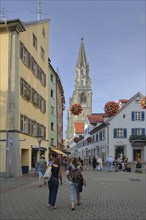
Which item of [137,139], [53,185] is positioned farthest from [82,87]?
[53,185]

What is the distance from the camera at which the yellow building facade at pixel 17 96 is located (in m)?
27.5

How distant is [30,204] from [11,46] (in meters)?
18.0

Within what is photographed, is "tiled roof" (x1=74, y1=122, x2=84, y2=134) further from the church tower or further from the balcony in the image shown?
the balcony

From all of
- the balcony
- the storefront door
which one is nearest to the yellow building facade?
the balcony

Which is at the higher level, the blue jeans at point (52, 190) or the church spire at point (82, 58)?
the church spire at point (82, 58)

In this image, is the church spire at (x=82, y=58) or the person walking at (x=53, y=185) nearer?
the person walking at (x=53, y=185)

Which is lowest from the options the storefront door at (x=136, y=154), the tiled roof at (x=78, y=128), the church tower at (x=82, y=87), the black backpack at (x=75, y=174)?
the storefront door at (x=136, y=154)

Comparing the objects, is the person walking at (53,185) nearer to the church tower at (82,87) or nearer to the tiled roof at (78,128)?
the tiled roof at (78,128)

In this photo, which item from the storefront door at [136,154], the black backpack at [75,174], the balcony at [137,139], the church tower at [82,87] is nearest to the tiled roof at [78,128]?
the church tower at [82,87]

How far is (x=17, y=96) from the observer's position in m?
28.6

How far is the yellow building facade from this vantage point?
27.5 m

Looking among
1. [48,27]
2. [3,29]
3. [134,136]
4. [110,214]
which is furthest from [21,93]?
[134,136]

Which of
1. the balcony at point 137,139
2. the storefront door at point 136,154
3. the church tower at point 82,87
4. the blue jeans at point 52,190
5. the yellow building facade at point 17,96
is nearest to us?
the blue jeans at point 52,190

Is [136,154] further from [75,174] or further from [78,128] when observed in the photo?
[78,128]
